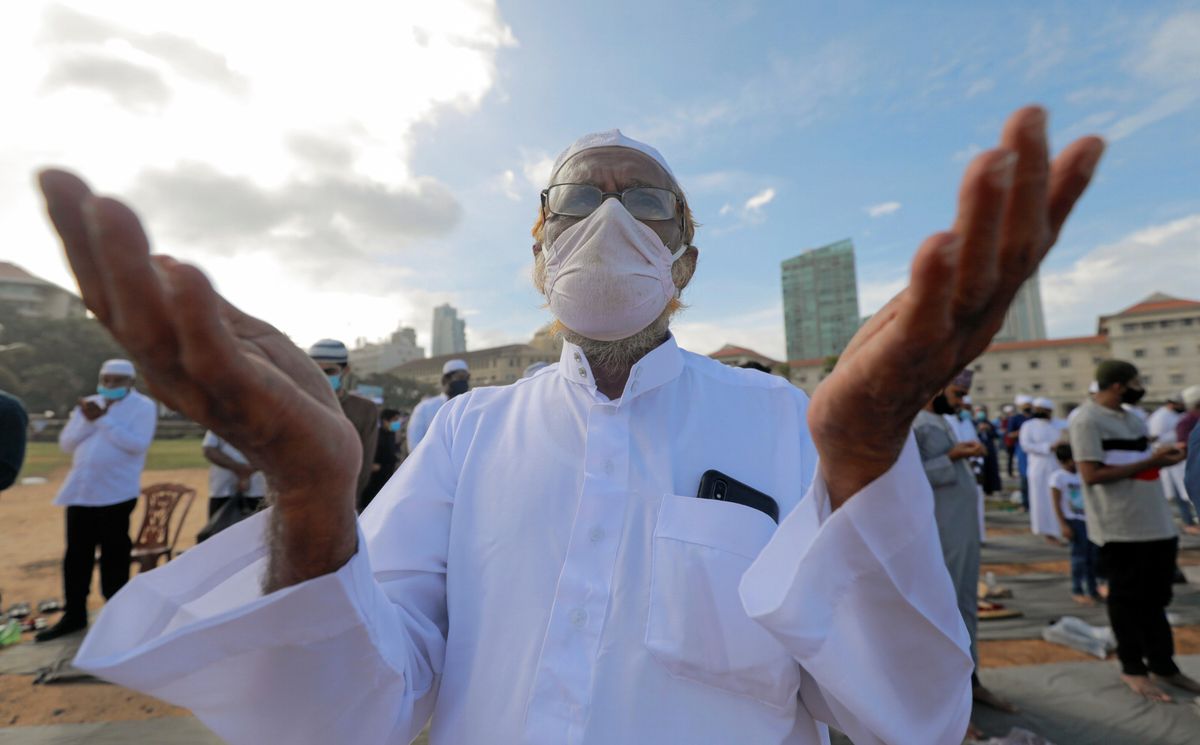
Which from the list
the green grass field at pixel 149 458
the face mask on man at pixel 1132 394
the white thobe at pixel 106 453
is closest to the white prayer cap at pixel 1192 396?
the face mask on man at pixel 1132 394

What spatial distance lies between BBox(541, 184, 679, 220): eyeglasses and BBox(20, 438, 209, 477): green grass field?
24312 mm

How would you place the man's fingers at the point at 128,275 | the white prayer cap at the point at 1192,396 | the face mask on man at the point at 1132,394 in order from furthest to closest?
the white prayer cap at the point at 1192,396 → the face mask on man at the point at 1132,394 → the man's fingers at the point at 128,275

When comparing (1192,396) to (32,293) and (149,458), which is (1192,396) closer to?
(149,458)

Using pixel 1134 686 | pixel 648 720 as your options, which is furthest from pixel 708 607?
pixel 1134 686

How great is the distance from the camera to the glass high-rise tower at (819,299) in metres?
78.8

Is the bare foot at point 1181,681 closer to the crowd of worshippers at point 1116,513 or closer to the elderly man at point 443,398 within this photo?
the crowd of worshippers at point 1116,513

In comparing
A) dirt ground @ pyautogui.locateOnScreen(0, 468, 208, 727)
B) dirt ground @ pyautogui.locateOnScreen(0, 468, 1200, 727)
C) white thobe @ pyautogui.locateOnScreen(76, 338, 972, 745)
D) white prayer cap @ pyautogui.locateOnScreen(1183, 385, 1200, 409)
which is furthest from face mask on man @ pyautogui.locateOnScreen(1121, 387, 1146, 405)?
dirt ground @ pyautogui.locateOnScreen(0, 468, 208, 727)

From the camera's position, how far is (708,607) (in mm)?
1232

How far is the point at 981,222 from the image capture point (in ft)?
2.23

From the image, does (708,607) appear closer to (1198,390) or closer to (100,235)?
(100,235)

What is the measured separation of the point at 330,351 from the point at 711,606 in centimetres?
459

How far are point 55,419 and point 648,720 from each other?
46512 millimetres

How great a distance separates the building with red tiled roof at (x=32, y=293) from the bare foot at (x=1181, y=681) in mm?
69248

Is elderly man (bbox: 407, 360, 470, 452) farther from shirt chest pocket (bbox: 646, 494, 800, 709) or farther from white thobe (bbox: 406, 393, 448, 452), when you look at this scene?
shirt chest pocket (bbox: 646, 494, 800, 709)
